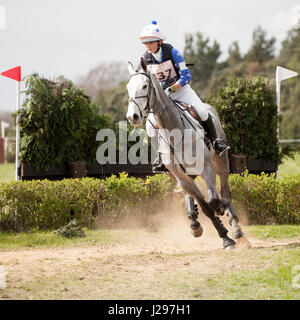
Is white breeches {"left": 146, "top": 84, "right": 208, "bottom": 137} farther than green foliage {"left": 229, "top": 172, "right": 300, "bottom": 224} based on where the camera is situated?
No

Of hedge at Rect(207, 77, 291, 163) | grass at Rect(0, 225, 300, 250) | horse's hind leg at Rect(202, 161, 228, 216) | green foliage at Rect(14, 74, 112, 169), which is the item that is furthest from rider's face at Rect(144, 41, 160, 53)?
hedge at Rect(207, 77, 291, 163)

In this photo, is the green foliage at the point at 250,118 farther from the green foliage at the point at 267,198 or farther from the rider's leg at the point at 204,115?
the rider's leg at the point at 204,115

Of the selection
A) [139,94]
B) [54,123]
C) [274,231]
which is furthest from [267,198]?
[139,94]

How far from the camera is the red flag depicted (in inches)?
448

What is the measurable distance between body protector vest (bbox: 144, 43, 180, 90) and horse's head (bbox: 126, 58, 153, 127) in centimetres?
87

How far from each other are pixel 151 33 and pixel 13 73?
517cm

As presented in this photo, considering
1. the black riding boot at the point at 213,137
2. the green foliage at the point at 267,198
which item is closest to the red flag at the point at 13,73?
the black riding boot at the point at 213,137

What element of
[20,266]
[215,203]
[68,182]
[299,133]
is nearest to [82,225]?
[68,182]

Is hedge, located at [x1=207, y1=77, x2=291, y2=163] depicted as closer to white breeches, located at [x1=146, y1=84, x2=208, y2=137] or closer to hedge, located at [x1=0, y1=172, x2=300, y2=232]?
hedge, located at [x1=0, y1=172, x2=300, y2=232]

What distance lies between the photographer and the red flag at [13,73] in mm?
11383

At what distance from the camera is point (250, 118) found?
40.9 feet

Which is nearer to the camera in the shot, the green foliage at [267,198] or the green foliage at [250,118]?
the green foliage at [267,198]

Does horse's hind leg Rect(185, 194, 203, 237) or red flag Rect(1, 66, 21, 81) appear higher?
red flag Rect(1, 66, 21, 81)

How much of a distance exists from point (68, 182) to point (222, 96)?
16.0 ft
